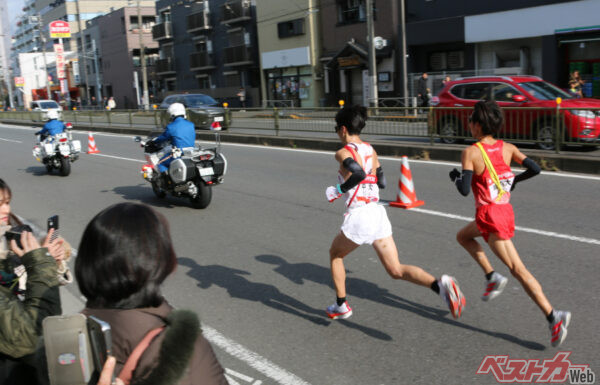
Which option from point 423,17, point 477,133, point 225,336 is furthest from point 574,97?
point 423,17

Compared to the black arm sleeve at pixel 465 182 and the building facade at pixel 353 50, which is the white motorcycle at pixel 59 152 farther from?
the building facade at pixel 353 50

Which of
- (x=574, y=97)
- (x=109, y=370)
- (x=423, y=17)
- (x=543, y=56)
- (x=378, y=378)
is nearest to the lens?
(x=109, y=370)

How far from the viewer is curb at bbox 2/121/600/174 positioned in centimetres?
1026

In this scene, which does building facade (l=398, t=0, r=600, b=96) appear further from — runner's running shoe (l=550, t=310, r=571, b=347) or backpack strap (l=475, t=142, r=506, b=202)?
runner's running shoe (l=550, t=310, r=571, b=347)

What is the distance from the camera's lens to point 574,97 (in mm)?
14000

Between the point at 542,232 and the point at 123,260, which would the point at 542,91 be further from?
the point at 123,260

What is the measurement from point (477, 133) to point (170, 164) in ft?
19.1

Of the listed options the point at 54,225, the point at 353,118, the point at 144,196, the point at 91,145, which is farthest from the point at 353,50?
the point at 54,225

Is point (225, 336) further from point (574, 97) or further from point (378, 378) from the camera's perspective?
point (574, 97)

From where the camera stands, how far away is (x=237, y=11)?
43.3 meters

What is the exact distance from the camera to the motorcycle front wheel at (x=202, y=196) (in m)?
8.88

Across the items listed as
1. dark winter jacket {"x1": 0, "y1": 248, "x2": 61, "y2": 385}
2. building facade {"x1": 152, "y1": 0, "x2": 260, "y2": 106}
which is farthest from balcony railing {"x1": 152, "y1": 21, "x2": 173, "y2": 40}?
dark winter jacket {"x1": 0, "y1": 248, "x2": 61, "y2": 385}

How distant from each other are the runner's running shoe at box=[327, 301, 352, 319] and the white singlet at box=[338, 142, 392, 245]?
54 centimetres

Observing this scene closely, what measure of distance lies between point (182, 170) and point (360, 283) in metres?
4.24
